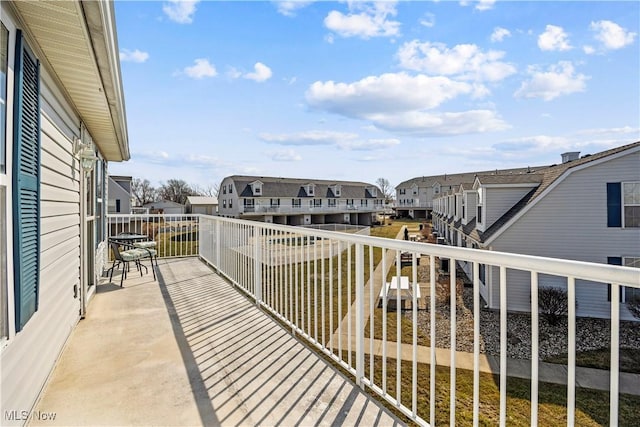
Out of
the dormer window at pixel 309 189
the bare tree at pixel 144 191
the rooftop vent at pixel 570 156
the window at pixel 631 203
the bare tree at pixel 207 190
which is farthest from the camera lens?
the bare tree at pixel 207 190

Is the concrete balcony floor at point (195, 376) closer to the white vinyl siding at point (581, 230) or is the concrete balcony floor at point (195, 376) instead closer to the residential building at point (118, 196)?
the white vinyl siding at point (581, 230)

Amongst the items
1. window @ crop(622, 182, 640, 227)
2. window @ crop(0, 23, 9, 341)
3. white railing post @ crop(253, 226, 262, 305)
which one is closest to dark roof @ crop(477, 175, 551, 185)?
window @ crop(622, 182, 640, 227)

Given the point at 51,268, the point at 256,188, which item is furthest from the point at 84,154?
the point at 256,188

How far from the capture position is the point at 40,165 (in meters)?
2.19

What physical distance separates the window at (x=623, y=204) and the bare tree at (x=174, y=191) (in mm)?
47601

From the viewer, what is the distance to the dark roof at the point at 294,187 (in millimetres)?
29045

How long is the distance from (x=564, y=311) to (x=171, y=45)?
9463 mm

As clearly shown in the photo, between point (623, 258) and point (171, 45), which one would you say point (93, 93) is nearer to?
point (171, 45)

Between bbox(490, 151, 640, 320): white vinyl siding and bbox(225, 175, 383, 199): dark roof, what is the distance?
23.6 m

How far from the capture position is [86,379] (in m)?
2.30

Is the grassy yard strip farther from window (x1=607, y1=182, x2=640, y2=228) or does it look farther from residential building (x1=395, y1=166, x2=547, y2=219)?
residential building (x1=395, y1=166, x2=547, y2=219)

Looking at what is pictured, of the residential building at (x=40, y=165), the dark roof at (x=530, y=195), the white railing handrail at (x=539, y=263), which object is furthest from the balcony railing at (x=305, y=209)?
the white railing handrail at (x=539, y=263)

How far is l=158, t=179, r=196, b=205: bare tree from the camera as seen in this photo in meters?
47.7

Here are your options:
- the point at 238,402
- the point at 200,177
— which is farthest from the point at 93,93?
the point at 200,177
